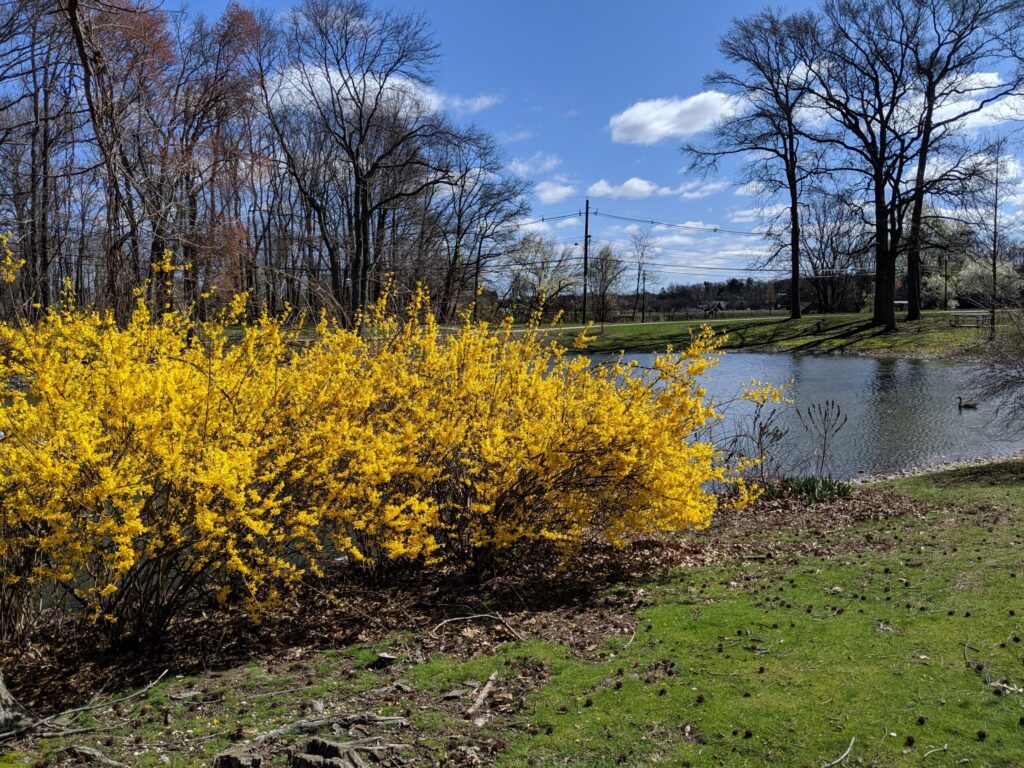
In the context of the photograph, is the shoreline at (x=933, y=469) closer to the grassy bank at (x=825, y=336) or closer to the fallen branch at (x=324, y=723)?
the fallen branch at (x=324, y=723)

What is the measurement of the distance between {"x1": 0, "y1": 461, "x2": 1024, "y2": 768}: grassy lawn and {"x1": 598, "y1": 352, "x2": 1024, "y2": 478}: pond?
8.19 ft

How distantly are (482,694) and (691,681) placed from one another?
1103 millimetres

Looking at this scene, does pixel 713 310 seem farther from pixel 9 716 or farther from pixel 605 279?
pixel 9 716

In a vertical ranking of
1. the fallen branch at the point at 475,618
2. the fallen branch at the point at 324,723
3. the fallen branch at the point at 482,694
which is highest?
the fallen branch at the point at 324,723

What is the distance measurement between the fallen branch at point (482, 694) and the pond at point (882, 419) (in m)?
3.75

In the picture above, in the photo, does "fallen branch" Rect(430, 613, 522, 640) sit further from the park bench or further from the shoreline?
the park bench

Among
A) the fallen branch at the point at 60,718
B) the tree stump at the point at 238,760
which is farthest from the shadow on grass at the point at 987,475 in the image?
the fallen branch at the point at 60,718

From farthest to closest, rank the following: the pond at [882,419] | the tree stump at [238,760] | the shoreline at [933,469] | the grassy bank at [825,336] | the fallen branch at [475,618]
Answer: the grassy bank at [825,336] → the pond at [882,419] → the shoreline at [933,469] → the fallen branch at [475,618] → the tree stump at [238,760]

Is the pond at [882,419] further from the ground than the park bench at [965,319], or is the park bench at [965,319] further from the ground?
the park bench at [965,319]

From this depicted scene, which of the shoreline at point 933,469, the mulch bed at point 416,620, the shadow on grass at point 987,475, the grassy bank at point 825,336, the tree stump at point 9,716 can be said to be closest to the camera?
the tree stump at point 9,716

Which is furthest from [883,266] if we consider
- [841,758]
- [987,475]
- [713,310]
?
[841,758]

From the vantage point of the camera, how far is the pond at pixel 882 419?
12492 mm

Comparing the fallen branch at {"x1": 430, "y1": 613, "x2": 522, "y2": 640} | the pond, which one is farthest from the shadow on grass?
the fallen branch at {"x1": 430, "y1": 613, "x2": 522, "y2": 640}

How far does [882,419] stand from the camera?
52.4ft
